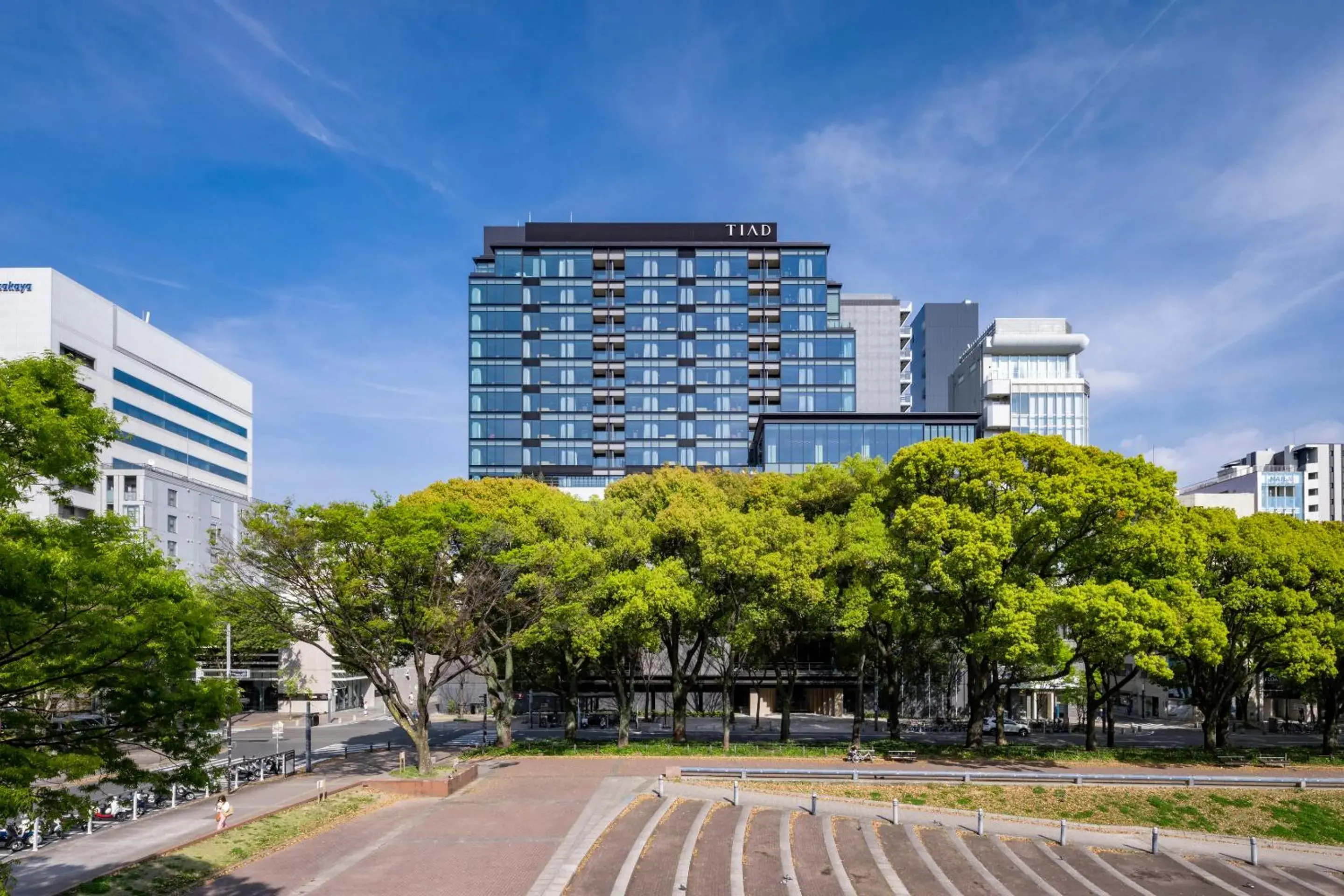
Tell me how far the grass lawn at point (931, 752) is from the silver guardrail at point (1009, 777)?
378 cm

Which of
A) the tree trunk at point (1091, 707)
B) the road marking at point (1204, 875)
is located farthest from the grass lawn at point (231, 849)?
→ the tree trunk at point (1091, 707)

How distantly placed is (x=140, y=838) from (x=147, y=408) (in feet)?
217

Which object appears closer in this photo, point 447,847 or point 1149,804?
point 447,847

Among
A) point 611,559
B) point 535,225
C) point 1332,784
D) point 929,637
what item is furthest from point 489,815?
point 535,225

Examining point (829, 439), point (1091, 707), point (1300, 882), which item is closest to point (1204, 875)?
point (1300, 882)

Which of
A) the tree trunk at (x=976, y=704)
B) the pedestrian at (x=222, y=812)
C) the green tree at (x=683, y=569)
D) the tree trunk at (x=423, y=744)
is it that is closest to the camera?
the pedestrian at (x=222, y=812)

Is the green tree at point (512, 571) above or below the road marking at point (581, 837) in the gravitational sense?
above

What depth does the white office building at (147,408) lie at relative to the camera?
65.6 metres

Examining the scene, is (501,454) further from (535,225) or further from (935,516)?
(935,516)

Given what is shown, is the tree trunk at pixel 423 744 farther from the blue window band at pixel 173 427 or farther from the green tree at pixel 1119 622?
the blue window band at pixel 173 427

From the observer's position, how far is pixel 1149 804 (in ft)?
105

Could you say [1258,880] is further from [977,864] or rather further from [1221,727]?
[1221,727]

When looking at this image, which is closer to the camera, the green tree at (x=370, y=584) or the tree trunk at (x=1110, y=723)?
the green tree at (x=370, y=584)

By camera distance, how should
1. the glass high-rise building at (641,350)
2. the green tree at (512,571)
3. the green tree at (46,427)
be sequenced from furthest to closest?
the glass high-rise building at (641,350) < the green tree at (512,571) < the green tree at (46,427)
